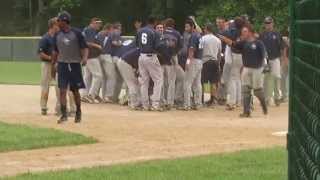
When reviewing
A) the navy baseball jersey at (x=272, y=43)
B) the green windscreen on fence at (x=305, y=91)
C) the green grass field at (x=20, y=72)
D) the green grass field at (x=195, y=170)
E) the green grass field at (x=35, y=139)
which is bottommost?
the green grass field at (x=20, y=72)

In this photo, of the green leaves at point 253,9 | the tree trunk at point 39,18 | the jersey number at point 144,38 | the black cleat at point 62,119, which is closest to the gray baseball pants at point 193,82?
the jersey number at point 144,38

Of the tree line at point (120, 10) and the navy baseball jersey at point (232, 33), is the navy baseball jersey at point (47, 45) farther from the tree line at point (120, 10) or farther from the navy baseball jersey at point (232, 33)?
the tree line at point (120, 10)

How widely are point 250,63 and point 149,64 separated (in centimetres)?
217

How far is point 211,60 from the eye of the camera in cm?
1734

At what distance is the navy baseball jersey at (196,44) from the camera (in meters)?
16.4

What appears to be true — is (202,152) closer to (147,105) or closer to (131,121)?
(131,121)

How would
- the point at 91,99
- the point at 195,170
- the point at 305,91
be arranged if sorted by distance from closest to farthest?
1. the point at 305,91
2. the point at 195,170
3. the point at 91,99

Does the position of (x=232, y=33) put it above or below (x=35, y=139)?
above

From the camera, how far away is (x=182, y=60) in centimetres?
1742

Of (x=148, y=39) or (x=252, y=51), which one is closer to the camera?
(x=252, y=51)

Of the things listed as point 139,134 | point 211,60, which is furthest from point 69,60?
point 211,60

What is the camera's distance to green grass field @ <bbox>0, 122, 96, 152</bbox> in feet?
34.4

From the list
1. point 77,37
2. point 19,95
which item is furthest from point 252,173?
point 19,95

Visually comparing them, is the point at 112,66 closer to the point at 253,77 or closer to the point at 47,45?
the point at 47,45
